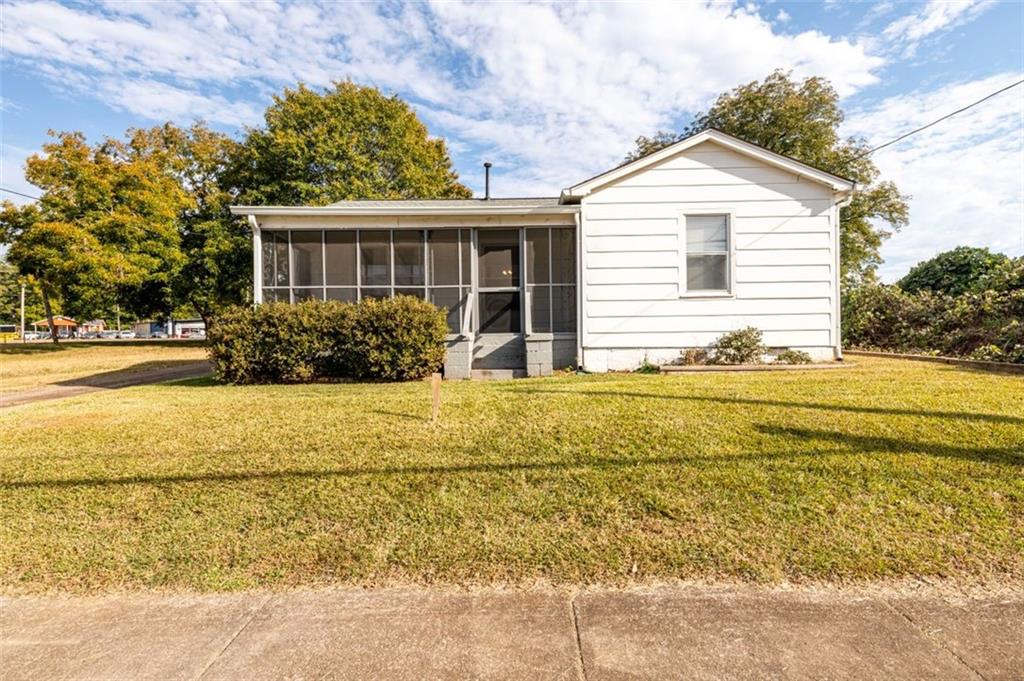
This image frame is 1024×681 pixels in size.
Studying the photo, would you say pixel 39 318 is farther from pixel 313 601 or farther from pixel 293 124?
pixel 313 601

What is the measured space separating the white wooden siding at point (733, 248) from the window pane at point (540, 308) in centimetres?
148

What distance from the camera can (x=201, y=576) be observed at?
8.84 ft

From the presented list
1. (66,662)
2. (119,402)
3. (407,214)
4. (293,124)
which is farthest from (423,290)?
(293,124)

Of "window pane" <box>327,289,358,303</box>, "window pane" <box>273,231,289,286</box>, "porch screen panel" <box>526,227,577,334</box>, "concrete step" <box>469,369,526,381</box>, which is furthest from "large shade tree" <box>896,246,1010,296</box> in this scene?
"window pane" <box>273,231,289,286</box>

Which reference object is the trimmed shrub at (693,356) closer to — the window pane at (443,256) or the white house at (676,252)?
the white house at (676,252)

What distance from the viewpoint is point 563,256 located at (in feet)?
34.8

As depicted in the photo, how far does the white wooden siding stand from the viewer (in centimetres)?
943

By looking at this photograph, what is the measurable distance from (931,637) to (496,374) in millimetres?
7792

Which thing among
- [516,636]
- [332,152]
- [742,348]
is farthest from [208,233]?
[516,636]

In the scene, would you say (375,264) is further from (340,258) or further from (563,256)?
(563,256)

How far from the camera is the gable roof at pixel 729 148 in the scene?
9211mm

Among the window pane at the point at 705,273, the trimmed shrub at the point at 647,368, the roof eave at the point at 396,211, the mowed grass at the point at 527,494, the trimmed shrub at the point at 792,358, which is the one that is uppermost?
the roof eave at the point at 396,211

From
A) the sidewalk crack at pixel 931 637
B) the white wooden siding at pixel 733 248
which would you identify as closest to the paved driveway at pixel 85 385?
the white wooden siding at pixel 733 248

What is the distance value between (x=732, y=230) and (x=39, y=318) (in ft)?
299
